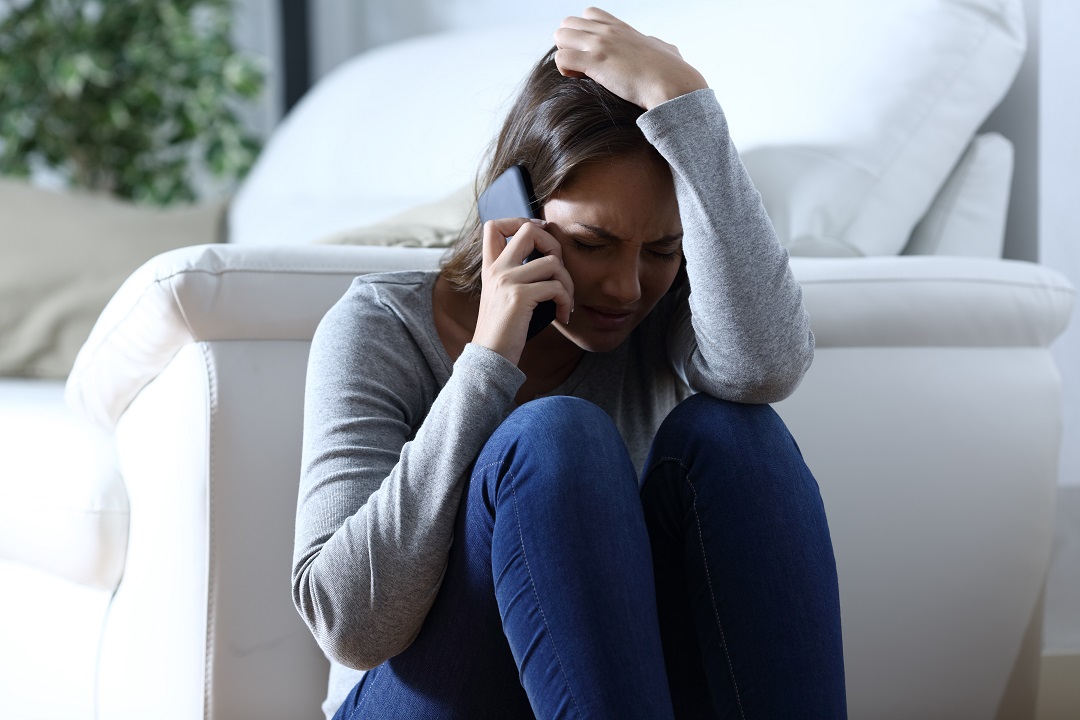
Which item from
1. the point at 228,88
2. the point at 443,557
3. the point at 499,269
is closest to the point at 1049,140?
the point at 499,269

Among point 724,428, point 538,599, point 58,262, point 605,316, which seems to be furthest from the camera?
point 58,262

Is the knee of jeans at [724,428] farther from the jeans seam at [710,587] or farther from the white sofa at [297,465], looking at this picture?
the white sofa at [297,465]

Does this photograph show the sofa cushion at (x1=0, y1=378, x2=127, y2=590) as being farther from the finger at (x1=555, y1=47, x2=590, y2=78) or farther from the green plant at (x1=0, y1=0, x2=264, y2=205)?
the green plant at (x1=0, y1=0, x2=264, y2=205)

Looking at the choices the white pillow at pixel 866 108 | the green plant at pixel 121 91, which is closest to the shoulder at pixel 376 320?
the white pillow at pixel 866 108

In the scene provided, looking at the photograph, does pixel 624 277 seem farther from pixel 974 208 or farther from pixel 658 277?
pixel 974 208

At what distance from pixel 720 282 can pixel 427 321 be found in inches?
10.3

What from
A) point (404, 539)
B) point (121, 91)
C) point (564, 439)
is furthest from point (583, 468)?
point (121, 91)

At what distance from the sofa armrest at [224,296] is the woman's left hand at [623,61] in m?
0.28

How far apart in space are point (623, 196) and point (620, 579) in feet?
1.05

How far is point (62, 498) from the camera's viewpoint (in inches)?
45.1

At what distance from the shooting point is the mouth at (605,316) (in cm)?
95

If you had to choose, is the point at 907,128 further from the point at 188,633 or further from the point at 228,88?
the point at 228,88

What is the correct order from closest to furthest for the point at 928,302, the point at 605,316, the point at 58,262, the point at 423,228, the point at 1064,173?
the point at 605,316 < the point at 928,302 < the point at 423,228 < the point at 1064,173 < the point at 58,262

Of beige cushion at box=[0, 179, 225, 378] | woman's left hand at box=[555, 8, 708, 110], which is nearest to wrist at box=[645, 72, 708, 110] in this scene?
woman's left hand at box=[555, 8, 708, 110]
